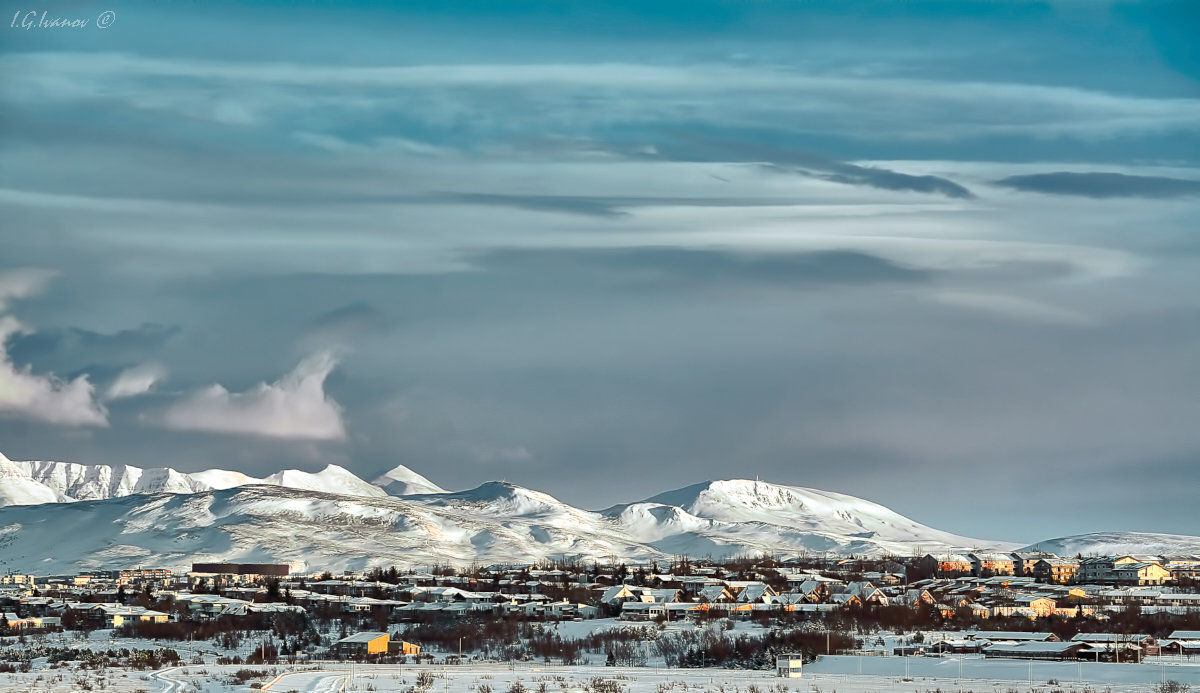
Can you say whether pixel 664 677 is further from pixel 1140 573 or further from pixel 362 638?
pixel 1140 573

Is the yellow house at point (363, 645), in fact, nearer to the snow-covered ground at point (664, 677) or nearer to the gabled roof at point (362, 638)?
the gabled roof at point (362, 638)

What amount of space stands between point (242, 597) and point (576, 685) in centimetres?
7822

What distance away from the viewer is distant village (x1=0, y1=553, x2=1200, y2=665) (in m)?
83.9

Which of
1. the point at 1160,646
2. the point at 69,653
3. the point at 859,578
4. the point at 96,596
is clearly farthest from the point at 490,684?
the point at 859,578

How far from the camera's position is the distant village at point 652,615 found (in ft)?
275

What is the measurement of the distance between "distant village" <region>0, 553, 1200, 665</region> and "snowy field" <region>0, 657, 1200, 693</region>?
4.92 meters

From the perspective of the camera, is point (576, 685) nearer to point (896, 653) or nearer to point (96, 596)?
point (896, 653)

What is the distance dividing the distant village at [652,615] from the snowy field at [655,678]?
492 centimetres

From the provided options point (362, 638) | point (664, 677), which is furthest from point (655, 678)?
point (362, 638)

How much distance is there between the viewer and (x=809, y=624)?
9475 cm

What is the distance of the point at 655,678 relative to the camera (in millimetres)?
69250

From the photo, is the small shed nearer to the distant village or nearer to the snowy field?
the snowy field

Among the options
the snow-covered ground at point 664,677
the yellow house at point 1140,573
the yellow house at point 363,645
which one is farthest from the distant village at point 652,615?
the snow-covered ground at point 664,677

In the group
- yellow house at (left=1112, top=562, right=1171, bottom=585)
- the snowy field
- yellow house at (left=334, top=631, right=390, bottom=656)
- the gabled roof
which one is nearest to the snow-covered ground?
the snowy field
